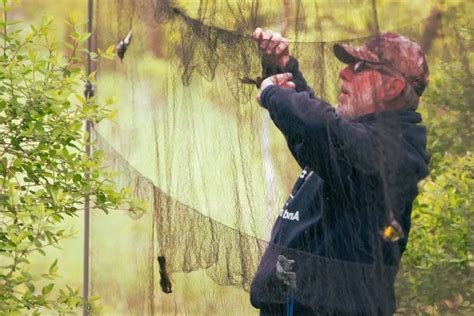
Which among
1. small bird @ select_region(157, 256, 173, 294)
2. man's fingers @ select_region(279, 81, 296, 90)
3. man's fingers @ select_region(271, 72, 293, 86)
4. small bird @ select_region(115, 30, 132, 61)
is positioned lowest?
small bird @ select_region(157, 256, 173, 294)

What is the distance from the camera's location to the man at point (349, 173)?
313 centimetres

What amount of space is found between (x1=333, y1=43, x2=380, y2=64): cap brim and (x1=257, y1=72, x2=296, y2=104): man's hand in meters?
0.17

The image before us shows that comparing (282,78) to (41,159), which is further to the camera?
(41,159)

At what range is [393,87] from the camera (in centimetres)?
312

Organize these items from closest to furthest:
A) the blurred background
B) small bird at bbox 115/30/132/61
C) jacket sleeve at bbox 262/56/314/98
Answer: the blurred background < jacket sleeve at bbox 262/56/314/98 < small bird at bbox 115/30/132/61

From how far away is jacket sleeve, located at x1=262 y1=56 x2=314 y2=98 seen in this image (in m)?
3.41

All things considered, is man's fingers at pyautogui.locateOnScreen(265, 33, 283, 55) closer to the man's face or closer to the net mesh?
the net mesh

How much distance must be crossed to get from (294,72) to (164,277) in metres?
0.96

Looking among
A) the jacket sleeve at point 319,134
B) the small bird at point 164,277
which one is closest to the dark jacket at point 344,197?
the jacket sleeve at point 319,134

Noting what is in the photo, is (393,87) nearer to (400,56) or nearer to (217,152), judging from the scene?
(400,56)

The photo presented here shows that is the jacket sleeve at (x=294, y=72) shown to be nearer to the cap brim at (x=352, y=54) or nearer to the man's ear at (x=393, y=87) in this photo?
the cap brim at (x=352, y=54)

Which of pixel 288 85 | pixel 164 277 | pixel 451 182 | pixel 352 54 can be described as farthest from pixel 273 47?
pixel 164 277

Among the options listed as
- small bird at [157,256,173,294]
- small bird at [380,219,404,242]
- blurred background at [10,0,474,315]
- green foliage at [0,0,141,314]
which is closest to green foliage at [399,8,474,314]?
blurred background at [10,0,474,315]

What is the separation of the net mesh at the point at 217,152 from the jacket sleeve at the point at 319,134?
92 millimetres
